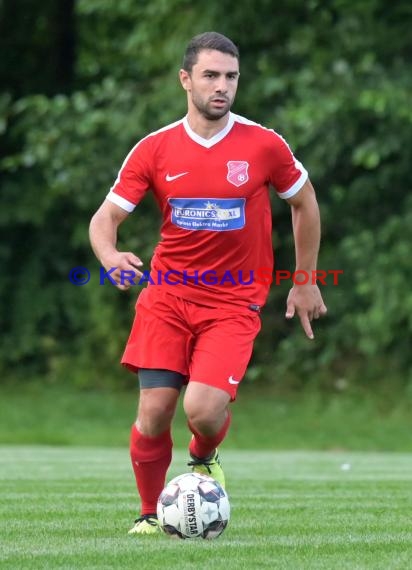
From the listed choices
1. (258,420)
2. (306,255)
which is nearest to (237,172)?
(306,255)

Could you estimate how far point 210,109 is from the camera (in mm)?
6309

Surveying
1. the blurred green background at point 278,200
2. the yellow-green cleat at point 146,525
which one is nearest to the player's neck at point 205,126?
the yellow-green cleat at point 146,525

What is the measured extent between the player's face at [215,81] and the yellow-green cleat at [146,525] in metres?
1.90

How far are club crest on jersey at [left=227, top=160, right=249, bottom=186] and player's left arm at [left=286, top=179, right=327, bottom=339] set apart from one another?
35 cm

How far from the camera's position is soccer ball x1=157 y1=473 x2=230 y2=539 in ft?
19.5

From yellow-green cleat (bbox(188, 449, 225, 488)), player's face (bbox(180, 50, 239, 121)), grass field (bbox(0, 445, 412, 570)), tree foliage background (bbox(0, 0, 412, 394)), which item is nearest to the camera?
grass field (bbox(0, 445, 412, 570))

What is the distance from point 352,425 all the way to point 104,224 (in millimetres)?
12755

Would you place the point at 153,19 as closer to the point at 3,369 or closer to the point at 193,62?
the point at 3,369

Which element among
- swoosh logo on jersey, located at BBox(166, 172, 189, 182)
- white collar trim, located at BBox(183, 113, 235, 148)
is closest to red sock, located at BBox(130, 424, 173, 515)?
swoosh logo on jersey, located at BBox(166, 172, 189, 182)

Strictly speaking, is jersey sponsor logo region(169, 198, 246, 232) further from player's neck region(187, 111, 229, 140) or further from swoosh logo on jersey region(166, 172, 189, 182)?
player's neck region(187, 111, 229, 140)

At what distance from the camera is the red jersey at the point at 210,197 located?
6.32m

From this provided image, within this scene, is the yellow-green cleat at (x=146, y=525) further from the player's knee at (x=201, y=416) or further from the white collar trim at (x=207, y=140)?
the white collar trim at (x=207, y=140)

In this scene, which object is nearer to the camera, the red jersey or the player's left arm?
the red jersey

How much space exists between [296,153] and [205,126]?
1256 cm
